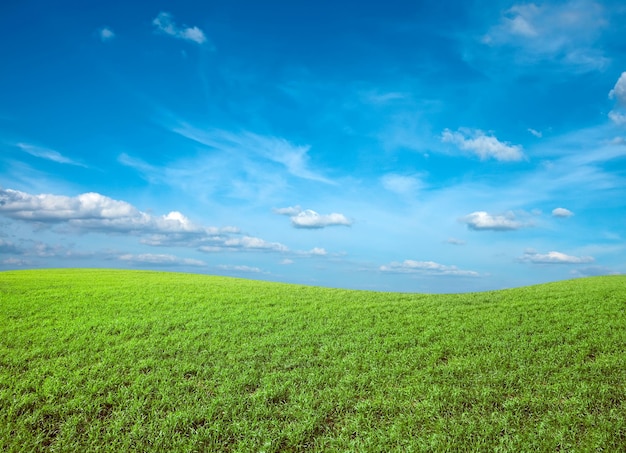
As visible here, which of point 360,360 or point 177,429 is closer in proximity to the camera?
point 177,429

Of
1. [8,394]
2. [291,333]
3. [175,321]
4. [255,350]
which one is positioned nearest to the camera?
[8,394]

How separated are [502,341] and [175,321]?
9.04 meters

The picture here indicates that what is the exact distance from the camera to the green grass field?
6875 mm

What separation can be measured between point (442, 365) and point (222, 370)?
4.71m

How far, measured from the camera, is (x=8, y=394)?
26.8 ft

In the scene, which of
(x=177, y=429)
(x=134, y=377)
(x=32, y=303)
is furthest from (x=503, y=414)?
(x=32, y=303)

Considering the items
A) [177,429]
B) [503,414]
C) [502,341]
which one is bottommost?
[177,429]

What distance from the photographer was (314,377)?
877cm

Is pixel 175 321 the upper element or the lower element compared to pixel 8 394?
upper

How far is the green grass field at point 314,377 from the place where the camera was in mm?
6875

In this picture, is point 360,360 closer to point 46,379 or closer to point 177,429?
point 177,429

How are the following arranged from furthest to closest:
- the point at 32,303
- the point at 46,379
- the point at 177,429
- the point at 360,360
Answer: the point at 32,303 < the point at 360,360 < the point at 46,379 < the point at 177,429

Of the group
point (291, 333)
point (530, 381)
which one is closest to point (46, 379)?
point (291, 333)

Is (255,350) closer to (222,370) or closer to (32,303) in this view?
(222,370)
